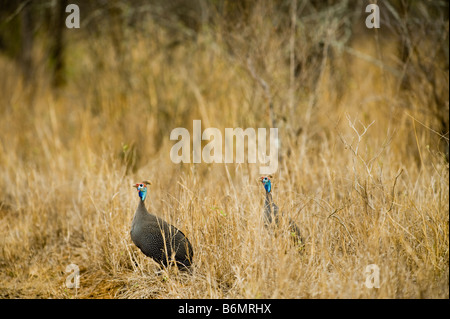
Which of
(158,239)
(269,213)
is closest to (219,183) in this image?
(269,213)

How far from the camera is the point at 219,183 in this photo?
342cm

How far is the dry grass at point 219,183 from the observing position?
102 inches

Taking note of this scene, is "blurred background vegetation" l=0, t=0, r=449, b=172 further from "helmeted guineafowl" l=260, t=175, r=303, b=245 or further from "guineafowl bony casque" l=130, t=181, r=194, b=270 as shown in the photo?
"guineafowl bony casque" l=130, t=181, r=194, b=270

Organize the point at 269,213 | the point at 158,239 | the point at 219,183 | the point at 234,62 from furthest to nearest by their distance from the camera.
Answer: the point at 234,62, the point at 219,183, the point at 269,213, the point at 158,239

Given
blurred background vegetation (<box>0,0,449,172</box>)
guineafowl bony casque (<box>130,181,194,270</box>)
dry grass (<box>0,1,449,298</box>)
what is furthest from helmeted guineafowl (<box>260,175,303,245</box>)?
blurred background vegetation (<box>0,0,449,172</box>)

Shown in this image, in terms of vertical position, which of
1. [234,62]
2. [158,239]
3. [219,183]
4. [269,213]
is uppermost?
[234,62]

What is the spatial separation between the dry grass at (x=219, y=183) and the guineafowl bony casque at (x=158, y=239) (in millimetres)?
119

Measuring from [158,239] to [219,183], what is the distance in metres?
0.89

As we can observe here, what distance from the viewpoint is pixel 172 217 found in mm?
3215

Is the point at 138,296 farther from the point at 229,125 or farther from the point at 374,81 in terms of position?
the point at 374,81

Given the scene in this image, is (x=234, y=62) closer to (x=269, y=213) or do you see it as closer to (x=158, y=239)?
(x=269, y=213)

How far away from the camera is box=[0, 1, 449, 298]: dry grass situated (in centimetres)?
258

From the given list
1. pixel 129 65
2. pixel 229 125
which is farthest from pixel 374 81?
pixel 129 65

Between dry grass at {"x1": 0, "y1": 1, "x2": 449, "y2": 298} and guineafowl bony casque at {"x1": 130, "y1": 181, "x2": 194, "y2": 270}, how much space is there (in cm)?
12
